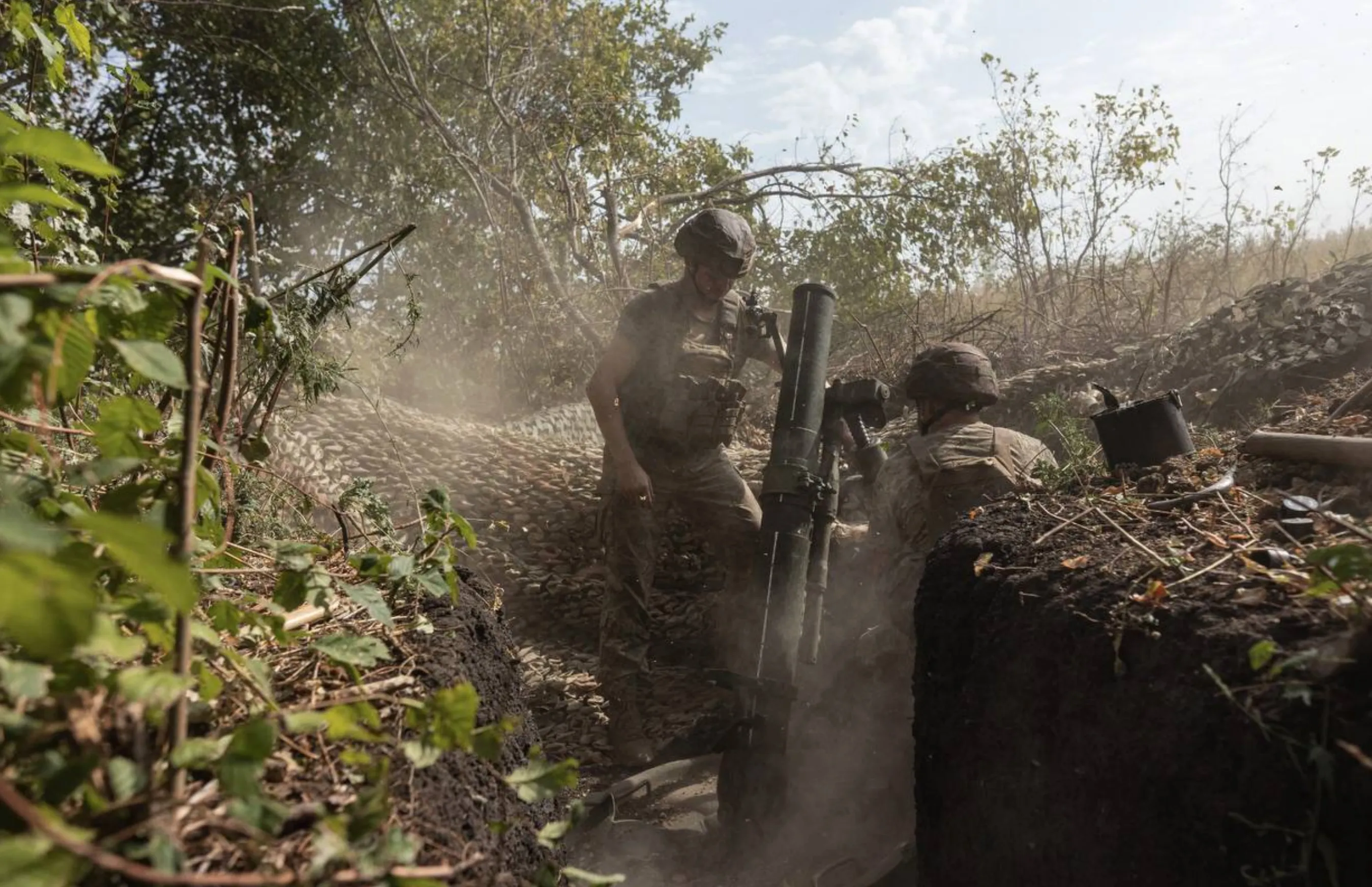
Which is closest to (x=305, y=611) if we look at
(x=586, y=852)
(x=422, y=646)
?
(x=422, y=646)

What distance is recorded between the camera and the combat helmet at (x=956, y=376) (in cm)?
420

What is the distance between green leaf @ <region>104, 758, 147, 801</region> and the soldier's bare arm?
375 centimetres

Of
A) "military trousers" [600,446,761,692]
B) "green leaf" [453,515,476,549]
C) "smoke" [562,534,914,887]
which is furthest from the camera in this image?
"military trousers" [600,446,761,692]

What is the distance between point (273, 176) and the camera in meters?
9.45

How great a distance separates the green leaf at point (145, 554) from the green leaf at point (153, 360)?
265mm

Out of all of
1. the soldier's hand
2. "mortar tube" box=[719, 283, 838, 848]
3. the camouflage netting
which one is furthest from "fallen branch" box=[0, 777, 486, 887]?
the soldier's hand

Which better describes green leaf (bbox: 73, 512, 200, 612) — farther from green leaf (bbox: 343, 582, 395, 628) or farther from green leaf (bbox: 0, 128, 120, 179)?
green leaf (bbox: 343, 582, 395, 628)

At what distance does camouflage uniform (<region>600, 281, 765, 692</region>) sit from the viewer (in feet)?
16.2

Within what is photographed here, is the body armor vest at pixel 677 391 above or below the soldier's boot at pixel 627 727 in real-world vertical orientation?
above

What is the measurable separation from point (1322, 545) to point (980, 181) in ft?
26.3

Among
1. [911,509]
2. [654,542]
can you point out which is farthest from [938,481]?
[654,542]

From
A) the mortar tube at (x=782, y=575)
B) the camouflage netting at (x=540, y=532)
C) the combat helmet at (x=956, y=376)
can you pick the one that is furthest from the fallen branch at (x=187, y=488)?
the combat helmet at (x=956, y=376)

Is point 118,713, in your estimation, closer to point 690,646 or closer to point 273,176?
point 690,646

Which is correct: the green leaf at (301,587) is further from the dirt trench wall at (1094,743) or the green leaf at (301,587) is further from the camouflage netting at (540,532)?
the camouflage netting at (540,532)
